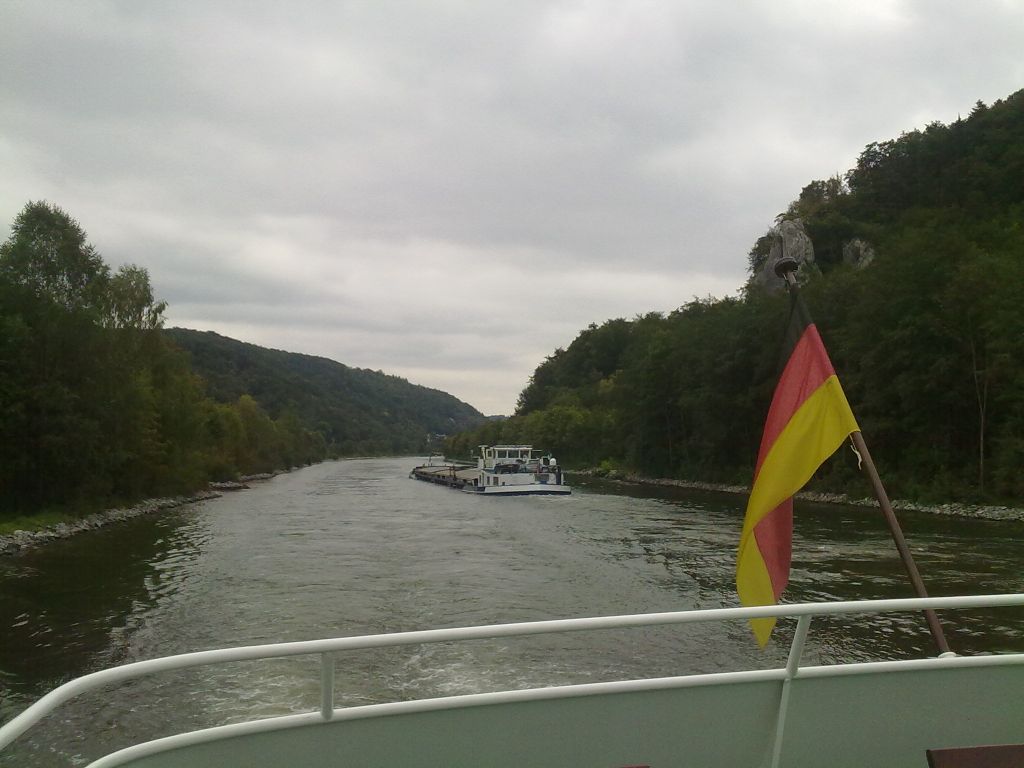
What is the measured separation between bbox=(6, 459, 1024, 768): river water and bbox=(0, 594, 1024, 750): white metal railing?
687cm

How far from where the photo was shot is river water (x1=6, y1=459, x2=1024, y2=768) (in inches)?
393

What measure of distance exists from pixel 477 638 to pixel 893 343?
39.6 metres

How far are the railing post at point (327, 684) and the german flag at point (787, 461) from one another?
227 cm

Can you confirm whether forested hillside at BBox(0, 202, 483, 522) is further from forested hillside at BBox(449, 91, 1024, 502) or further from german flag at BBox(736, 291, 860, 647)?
forested hillside at BBox(449, 91, 1024, 502)

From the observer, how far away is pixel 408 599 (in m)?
15.7

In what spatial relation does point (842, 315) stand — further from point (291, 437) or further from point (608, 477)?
point (291, 437)

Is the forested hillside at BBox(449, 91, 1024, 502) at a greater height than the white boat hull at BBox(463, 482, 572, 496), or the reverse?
the forested hillside at BBox(449, 91, 1024, 502)

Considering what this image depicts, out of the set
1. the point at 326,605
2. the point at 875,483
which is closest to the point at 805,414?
the point at 875,483

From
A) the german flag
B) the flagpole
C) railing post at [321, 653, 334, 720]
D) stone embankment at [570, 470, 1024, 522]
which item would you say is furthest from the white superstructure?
railing post at [321, 653, 334, 720]

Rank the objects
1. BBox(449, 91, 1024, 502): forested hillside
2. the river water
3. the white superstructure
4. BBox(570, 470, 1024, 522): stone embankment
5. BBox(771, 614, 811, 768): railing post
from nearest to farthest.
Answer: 1. BBox(771, 614, 811, 768): railing post
2. the river water
3. BBox(570, 470, 1024, 522): stone embankment
4. BBox(449, 91, 1024, 502): forested hillside
5. the white superstructure

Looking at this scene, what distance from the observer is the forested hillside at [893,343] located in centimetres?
3384

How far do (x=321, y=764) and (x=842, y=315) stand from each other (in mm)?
48505

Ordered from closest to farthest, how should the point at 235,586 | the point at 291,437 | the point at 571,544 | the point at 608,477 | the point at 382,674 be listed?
the point at 382,674
the point at 235,586
the point at 571,544
the point at 608,477
the point at 291,437

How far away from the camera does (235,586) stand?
1747 centimetres
